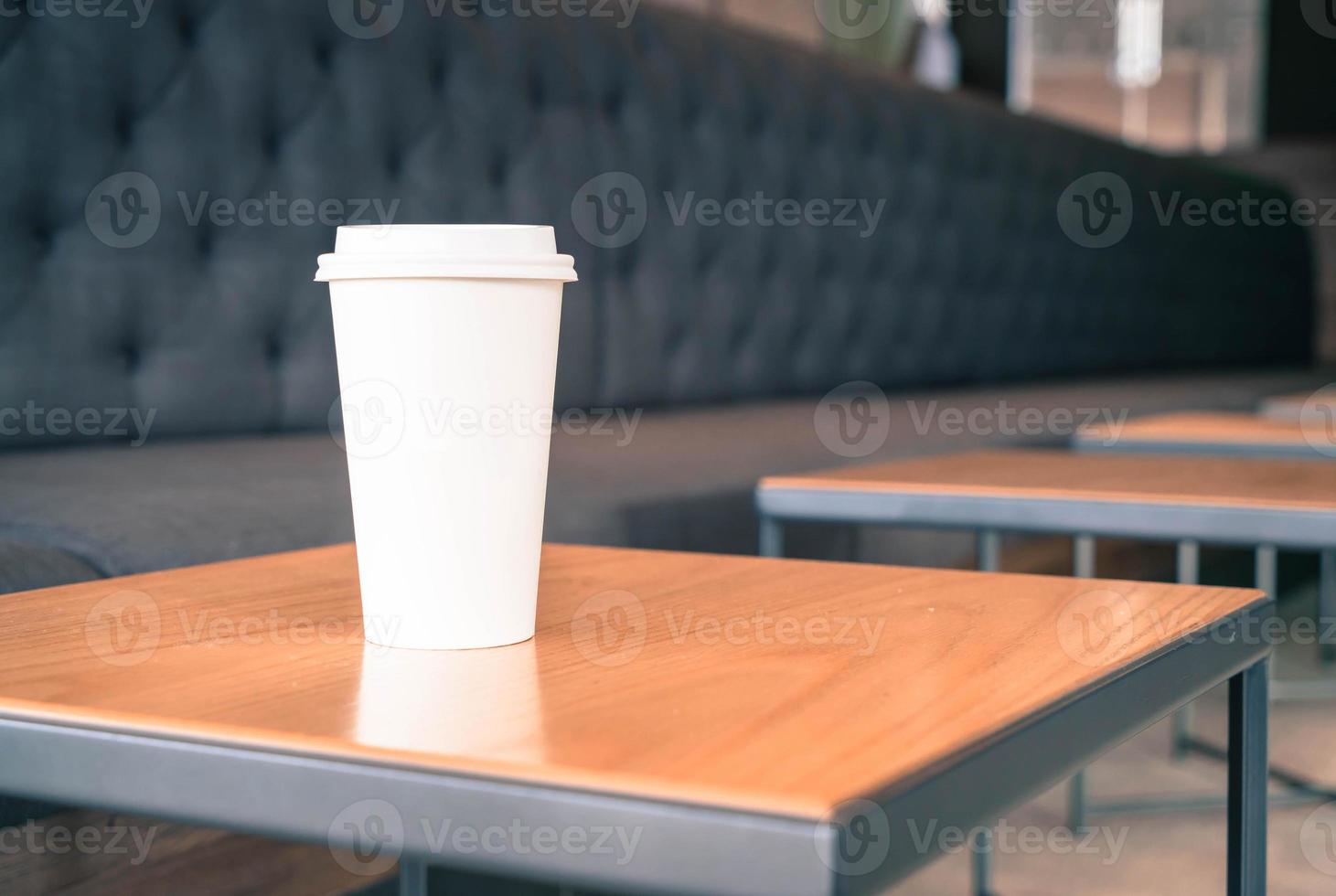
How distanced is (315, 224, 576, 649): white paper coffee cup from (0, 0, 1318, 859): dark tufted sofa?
474mm

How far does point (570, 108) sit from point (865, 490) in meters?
1.25

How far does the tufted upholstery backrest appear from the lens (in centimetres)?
151

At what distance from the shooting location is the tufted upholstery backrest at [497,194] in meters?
1.51

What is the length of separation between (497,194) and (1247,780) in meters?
1.56

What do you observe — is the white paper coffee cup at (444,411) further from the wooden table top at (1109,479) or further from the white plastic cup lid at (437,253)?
the wooden table top at (1109,479)

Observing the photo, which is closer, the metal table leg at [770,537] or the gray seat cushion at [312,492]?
the gray seat cushion at [312,492]

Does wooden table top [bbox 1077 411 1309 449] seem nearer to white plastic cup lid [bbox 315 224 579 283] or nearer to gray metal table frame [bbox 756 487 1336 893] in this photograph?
gray metal table frame [bbox 756 487 1336 893]

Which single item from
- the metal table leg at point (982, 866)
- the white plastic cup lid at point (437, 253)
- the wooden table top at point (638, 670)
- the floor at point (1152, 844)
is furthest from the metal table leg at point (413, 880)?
the metal table leg at point (982, 866)

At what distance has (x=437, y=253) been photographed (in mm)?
524

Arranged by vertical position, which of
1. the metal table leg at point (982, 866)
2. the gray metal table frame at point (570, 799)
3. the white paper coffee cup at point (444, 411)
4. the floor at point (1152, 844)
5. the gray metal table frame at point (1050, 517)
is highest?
the white paper coffee cup at point (444, 411)

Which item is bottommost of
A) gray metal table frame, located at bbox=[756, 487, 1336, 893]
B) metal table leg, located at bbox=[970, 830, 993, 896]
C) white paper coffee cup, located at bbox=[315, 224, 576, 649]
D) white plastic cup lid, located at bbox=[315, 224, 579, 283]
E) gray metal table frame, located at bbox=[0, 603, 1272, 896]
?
metal table leg, located at bbox=[970, 830, 993, 896]

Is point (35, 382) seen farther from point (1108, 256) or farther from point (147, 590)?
point (1108, 256)

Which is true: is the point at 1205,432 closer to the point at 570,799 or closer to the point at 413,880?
the point at 413,880

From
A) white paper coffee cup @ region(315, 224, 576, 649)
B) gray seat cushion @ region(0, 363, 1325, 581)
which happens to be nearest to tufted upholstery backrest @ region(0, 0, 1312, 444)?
gray seat cushion @ region(0, 363, 1325, 581)
